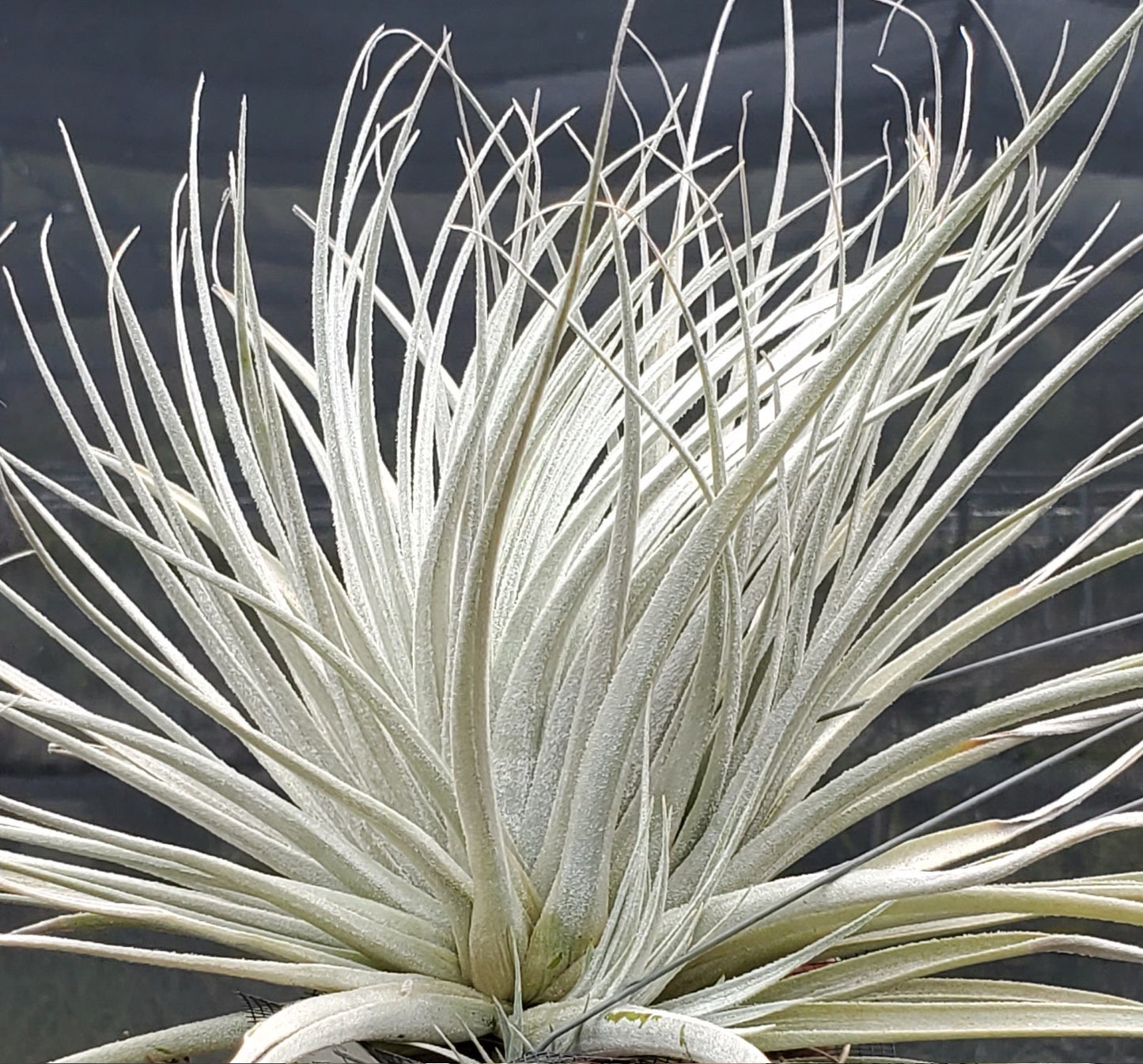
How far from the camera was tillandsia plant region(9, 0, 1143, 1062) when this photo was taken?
26 centimetres

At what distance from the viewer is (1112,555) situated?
29cm

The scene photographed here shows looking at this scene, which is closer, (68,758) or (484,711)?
(484,711)

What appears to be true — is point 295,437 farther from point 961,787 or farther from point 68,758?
point 961,787

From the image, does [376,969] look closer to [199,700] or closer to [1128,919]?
[199,700]

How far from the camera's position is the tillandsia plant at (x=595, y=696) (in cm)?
26

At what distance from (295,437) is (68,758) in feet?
0.84

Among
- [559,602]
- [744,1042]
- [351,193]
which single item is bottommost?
[744,1042]

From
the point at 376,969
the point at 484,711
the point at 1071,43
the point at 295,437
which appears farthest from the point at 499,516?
the point at 1071,43

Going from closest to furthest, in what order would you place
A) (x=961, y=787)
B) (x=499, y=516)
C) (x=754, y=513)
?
1. (x=499, y=516)
2. (x=754, y=513)
3. (x=961, y=787)

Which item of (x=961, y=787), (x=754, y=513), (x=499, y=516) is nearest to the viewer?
(x=499, y=516)

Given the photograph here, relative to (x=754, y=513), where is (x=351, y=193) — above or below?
above

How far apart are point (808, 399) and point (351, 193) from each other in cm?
22

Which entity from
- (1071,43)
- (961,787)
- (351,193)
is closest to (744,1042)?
(351,193)

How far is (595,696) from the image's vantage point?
0.28 metres
